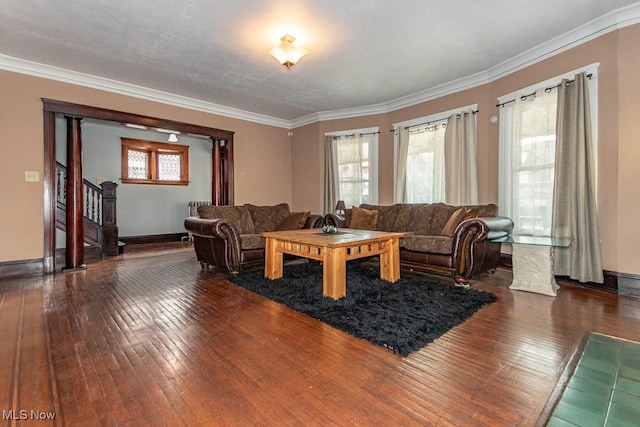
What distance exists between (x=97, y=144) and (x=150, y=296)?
505 cm

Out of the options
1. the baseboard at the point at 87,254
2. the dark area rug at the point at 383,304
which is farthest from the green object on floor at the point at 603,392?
the baseboard at the point at 87,254

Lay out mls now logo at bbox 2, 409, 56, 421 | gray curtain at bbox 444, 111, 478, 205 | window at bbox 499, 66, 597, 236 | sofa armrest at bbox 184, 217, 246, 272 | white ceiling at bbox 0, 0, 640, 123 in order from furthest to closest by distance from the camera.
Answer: gray curtain at bbox 444, 111, 478, 205, sofa armrest at bbox 184, 217, 246, 272, window at bbox 499, 66, 597, 236, white ceiling at bbox 0, 0, 640, 123, mls now logo at bbox 2, 409, 56, 421

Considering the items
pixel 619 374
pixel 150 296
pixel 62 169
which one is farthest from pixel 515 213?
pixel 62 169

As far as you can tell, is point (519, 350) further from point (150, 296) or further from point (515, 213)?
point (150, 296)

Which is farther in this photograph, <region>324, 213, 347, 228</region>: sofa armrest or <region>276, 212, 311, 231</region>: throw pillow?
<region>324, 213, 347, 228</region>: sofa armrest

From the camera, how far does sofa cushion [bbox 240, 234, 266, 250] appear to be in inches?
154

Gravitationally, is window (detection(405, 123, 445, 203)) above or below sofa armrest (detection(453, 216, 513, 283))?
above

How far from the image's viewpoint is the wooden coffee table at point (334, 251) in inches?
111

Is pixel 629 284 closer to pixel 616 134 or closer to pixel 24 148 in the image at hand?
pixel 616 134

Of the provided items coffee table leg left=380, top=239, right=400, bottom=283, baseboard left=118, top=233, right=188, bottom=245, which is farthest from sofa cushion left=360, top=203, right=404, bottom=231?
baseboard left=118, top=233, right=188, bottom=245

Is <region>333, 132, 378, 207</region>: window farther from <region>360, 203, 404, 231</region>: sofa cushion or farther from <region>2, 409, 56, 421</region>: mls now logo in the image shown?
<region>2, 409, 56, 421</region>: mls now logo

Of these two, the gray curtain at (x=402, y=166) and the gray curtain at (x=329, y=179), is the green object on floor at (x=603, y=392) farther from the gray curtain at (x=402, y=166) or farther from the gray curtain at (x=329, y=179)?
the gray curtain at (x=329, y=179)

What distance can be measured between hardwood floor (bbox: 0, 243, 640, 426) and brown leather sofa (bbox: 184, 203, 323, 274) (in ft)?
2.87

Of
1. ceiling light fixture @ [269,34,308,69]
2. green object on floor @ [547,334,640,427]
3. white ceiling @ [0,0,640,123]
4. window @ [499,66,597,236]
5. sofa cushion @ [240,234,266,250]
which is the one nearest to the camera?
green object on floor @ [547,334,640,427]
